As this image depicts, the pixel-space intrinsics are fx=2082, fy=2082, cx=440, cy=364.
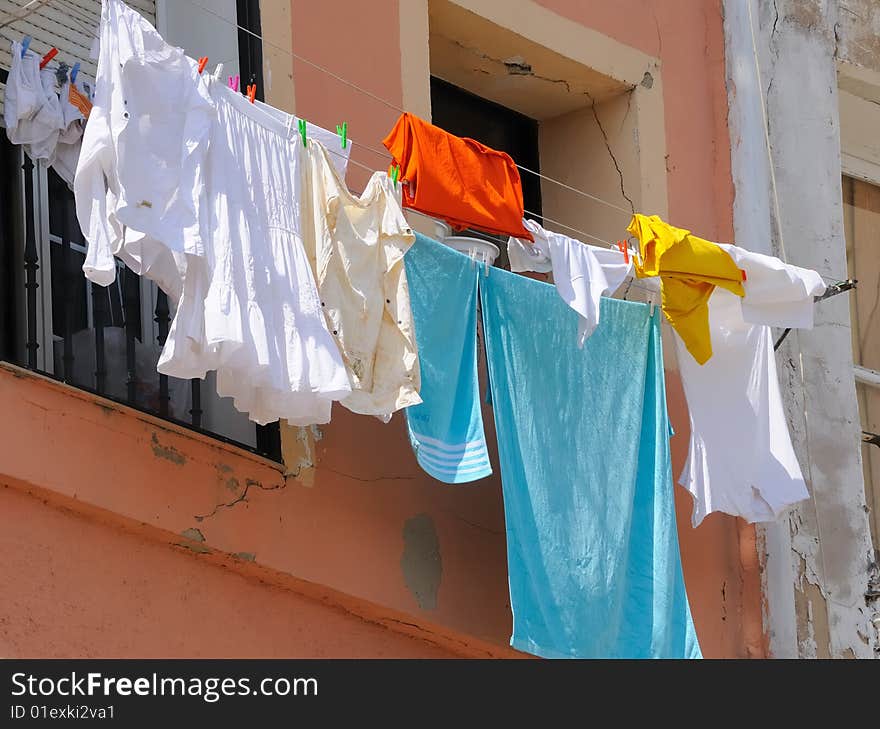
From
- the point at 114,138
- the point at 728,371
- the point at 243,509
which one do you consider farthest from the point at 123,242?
the point at 728,371

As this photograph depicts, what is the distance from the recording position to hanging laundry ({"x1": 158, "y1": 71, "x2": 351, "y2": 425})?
5.46 m

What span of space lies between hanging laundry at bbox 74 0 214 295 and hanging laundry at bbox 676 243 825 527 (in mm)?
2109

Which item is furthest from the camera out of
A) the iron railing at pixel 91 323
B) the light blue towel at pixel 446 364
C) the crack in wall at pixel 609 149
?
the crack in wall at pixel 609 149

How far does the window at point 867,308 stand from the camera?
29.1 ft

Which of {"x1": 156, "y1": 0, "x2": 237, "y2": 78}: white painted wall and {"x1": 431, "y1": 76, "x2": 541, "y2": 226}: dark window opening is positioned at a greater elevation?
{"x1": 431, "y1": 76, "x2": 541, "y2": 226}: dark window opening

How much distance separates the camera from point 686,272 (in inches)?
264

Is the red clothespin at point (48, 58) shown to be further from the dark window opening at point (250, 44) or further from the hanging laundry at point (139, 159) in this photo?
the dark window opening at point (250, 44)

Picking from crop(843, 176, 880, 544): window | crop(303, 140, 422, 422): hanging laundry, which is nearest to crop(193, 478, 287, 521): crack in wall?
crop(303, 140, 422, 422): hanging laundry

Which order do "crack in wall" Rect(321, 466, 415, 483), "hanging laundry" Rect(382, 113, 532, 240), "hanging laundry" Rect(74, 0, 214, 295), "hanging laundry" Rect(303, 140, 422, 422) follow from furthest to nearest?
"crack in wall" Rect(321, 466, 415, 483)
"hanging laundry" Rect(382, 113, 532, 240)
"hanging laundry" Rect(303, 140, 422, 422)
"hanging laundry" Rect(74, 0, 214, 295)

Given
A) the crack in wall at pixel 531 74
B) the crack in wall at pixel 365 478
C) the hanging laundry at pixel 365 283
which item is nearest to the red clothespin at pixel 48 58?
the hanging laundry at pixel 365 283

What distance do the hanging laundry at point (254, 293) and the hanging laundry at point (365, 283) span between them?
0.10 metres

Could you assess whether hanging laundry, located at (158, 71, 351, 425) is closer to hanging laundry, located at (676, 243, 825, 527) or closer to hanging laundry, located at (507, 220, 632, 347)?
hanging laundry, located at (507, 220, 632, 347)

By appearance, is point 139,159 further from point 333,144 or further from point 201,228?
point 333,144
